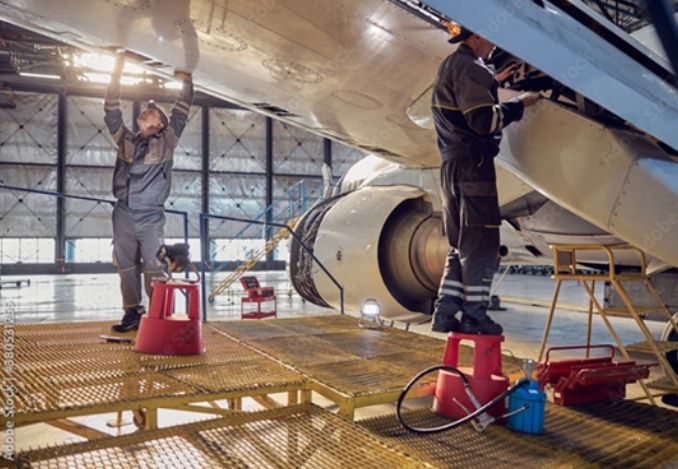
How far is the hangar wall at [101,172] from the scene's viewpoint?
70.6ft

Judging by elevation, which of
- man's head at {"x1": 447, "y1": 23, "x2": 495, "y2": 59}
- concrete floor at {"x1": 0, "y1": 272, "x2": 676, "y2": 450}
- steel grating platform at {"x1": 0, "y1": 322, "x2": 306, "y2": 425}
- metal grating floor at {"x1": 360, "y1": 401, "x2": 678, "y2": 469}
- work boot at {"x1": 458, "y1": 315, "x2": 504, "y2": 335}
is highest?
man's head at {"x1": 447, "y1": 23, "x2": 495, "y2": 59}

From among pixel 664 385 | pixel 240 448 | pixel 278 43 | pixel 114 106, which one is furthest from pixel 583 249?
pixel 114 106

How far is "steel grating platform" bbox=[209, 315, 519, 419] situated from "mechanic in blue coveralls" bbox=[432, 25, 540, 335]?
444 millimetres

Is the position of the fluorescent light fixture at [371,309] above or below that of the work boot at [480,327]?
below

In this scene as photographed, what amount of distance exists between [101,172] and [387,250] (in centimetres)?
1996

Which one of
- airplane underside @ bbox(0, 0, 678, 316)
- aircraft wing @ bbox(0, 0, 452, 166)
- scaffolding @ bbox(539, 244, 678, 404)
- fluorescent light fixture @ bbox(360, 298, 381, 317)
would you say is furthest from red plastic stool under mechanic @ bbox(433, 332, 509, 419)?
aircraft wing @ bbox(0, 0, 452, 166)

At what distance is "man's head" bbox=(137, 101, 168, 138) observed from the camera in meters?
3.66

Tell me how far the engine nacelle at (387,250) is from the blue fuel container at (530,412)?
132 inches

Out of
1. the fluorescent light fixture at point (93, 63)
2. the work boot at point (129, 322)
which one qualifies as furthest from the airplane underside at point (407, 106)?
the fluorescent light fixture at point (93, 63)

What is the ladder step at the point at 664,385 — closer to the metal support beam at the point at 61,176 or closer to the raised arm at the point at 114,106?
the raised arm at the point at 114,106

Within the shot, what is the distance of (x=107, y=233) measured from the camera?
2264cm

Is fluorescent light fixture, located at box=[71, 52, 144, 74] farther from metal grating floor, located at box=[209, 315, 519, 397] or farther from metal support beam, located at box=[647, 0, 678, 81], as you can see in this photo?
metal support beam, located at box=[647, 0, 678, 81]

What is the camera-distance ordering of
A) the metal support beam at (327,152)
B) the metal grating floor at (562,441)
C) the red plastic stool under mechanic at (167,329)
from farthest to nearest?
1. the metal support beam at (327,152)
2. the red plastic stool under mechanic at (167,329)
3. the metal grating floor at (562,441)

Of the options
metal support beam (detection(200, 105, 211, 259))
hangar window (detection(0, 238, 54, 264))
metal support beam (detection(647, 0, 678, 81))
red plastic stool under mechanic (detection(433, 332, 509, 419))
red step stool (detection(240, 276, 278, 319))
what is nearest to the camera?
metal support beam (detection(647, 0, 678, 81))
